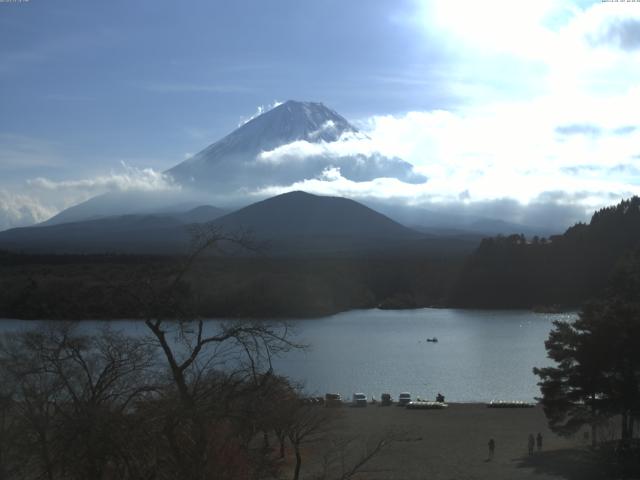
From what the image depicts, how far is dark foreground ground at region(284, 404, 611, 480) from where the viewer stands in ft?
34.8

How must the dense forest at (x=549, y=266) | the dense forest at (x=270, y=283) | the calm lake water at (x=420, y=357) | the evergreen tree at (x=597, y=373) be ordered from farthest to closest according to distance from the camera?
the dense forest at (x=549, y=266) < the calm lake water at (x=420, y=357) < the dense forest at (x=270, y=283) < the evergreen tree at (x=597, y=373)

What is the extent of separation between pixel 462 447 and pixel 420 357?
46.3ft

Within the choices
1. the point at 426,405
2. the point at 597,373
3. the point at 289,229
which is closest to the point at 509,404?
the point at 426,405

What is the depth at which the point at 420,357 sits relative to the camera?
88.2 feet

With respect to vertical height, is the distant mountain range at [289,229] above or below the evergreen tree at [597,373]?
above

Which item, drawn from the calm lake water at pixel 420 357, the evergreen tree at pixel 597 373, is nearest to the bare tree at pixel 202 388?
the calm lake water at pixel 420 357

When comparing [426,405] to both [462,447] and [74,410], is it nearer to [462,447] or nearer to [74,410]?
[462,447]

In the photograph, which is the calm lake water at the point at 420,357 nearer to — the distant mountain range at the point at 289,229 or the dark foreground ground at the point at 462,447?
the dark foreground ground at the point at 462,447

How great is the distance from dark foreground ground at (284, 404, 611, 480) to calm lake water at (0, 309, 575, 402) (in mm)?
1950

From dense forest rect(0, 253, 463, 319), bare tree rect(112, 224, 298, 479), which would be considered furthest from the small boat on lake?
bare tree rect(112, 224, 298, 479)

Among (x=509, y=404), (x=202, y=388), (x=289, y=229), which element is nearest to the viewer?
(x=202, y=388)

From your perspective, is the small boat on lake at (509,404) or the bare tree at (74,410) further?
the small boat on lake at (509,404)

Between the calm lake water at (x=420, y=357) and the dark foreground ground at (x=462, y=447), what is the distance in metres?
1.95

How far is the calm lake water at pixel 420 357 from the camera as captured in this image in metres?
20.2
